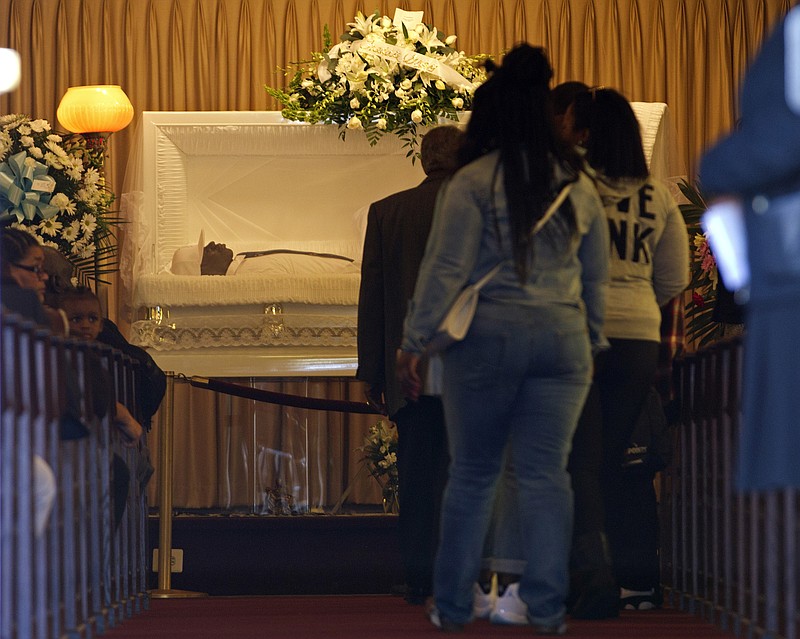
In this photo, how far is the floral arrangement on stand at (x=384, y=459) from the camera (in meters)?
5.86

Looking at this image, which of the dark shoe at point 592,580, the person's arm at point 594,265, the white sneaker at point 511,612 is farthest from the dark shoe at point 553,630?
the person's arm at point 594,265

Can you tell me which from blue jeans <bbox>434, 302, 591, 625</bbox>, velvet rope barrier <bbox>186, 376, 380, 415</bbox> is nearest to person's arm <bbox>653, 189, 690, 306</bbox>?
blue jeans <bbox>434, 302, 591, 625</bbox>

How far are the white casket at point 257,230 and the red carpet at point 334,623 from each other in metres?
1.83

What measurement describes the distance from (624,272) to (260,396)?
237 centimetres

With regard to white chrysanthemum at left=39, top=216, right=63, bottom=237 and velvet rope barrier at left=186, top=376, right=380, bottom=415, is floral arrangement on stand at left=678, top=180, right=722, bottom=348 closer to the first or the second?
velvet rope barrier at left=186, top=376, right=380, bottom=415

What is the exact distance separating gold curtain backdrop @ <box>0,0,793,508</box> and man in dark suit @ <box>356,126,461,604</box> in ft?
13.9

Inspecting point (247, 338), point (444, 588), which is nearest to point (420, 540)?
point (444, 588)

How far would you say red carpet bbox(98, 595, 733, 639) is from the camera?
2.82 m

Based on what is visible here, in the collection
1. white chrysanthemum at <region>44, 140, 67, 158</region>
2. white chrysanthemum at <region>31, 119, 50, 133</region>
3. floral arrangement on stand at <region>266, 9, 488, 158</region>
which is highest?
floral arrangement on stand at <region>266, 9, 488, 158</region>

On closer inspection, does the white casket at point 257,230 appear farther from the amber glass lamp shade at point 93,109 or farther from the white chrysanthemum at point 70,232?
the amber glass lamp shade at point 93,109

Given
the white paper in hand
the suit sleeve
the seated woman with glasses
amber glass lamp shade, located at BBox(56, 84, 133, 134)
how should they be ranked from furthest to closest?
1. amber glass lamp shade, located at BBox(56, 84, 133, 134)
2. the suit sleeve
3. the seated woman with glasses
4. the white paper in hand

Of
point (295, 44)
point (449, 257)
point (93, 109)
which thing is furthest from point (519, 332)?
point (295, 44)

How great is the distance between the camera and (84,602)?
2.99 metres

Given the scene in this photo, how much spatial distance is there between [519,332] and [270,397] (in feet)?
8.82
